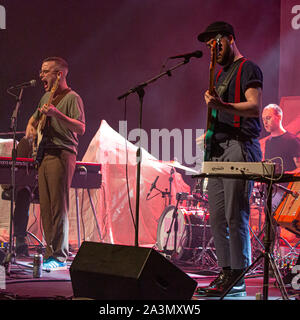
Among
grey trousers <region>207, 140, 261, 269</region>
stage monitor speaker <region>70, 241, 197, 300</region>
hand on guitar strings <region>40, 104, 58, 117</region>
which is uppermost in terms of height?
hand on guitar strings <region>40, 104, 58, 117</region>

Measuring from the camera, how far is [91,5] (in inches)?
311

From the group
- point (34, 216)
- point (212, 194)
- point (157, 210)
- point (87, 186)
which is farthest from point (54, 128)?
point (157, 210)

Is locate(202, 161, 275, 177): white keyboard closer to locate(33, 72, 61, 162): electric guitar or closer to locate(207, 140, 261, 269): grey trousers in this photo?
locate(207, 140, 261, 269): grey trousers

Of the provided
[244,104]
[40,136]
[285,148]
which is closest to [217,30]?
[244,104]

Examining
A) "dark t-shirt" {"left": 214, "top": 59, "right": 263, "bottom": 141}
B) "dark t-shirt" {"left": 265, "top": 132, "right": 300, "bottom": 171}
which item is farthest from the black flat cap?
"dark t-shirt" {"left": 265, "top": 132, "right": 300, "bottom": 171}

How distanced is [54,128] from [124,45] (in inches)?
139

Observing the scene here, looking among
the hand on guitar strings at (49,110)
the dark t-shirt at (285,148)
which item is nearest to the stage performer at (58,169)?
the hand on guitar strings at (49,110)

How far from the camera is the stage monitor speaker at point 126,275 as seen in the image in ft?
8.68

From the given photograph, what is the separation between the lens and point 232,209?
3445 millimetres

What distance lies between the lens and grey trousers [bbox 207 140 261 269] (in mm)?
3418

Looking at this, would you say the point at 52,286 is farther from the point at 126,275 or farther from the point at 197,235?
the point at 197,235

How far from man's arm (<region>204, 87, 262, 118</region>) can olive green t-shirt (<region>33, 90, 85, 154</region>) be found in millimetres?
2179

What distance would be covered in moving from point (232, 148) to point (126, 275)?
1.31m

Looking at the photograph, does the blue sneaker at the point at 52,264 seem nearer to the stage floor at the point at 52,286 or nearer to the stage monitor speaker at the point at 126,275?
the stage floor at the point at 52,286
